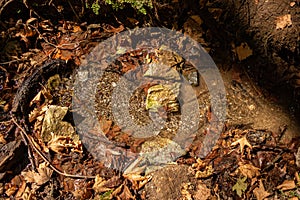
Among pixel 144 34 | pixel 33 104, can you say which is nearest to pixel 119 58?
pixel 144 34

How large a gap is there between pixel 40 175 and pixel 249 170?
192 cm

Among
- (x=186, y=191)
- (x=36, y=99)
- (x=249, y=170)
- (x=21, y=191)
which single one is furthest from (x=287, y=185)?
(x=36, y=99)

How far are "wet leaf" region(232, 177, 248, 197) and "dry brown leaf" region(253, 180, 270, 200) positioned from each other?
3.8 inches

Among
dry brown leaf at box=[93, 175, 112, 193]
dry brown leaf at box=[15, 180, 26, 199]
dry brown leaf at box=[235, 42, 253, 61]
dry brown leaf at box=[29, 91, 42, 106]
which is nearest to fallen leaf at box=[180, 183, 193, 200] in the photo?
dry brown leaf at box=[93, 175, 112, 193]

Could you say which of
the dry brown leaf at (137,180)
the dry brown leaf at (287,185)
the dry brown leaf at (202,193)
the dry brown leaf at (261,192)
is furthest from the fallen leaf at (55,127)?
the dry brown leaf at (287,185)

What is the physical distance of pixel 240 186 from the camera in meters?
2.94

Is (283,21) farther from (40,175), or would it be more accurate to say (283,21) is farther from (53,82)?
(40,175)

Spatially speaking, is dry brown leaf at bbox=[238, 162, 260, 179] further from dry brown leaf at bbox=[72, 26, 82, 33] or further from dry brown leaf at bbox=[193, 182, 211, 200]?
dry brown leaf at bbox=[72, 26, 82, 33]

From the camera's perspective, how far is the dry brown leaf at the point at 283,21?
3092 mm

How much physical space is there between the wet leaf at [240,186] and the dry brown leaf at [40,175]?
1703 millimetres

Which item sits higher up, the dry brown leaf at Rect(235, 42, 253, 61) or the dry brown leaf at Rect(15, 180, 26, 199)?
the dry brown leaf at Rect(235, 42, 253, 61)

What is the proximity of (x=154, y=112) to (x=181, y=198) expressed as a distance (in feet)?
2.95

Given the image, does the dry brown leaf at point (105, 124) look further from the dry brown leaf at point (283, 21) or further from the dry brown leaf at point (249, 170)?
the dry brown leaf at point (283, 21)

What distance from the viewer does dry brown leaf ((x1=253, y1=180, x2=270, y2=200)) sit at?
9.53 ft
